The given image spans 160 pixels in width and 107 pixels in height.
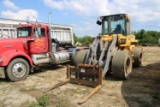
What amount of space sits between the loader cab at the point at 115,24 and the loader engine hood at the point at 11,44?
3.73 m

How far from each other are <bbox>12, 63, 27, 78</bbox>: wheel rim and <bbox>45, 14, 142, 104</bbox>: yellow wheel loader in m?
2.00

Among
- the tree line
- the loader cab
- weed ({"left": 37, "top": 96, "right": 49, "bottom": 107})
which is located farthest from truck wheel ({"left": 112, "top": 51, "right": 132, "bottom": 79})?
the tree line

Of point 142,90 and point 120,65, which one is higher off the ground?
point 120,65

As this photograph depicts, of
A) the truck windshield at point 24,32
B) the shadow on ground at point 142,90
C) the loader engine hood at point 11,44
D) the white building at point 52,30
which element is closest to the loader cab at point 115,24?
the shadow on ground at point 142,90

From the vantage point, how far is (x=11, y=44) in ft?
28.3

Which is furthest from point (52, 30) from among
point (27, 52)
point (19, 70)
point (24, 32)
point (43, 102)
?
point (43, 102)

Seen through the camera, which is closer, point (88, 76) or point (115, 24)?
point (88, 76)

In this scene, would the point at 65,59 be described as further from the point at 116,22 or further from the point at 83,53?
the point at 116,22

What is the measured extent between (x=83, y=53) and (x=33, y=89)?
9.33 ft

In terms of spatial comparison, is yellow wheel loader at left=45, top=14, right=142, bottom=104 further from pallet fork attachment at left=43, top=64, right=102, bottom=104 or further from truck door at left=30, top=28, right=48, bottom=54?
truck door at left=30, top=28, right=48, bottom=54

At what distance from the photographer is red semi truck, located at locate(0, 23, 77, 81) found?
814 centimetres

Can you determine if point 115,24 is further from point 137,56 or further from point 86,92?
point 86,92

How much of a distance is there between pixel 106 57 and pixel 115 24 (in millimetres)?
2223

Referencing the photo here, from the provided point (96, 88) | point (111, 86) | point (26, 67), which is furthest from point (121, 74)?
point (26, 67)
